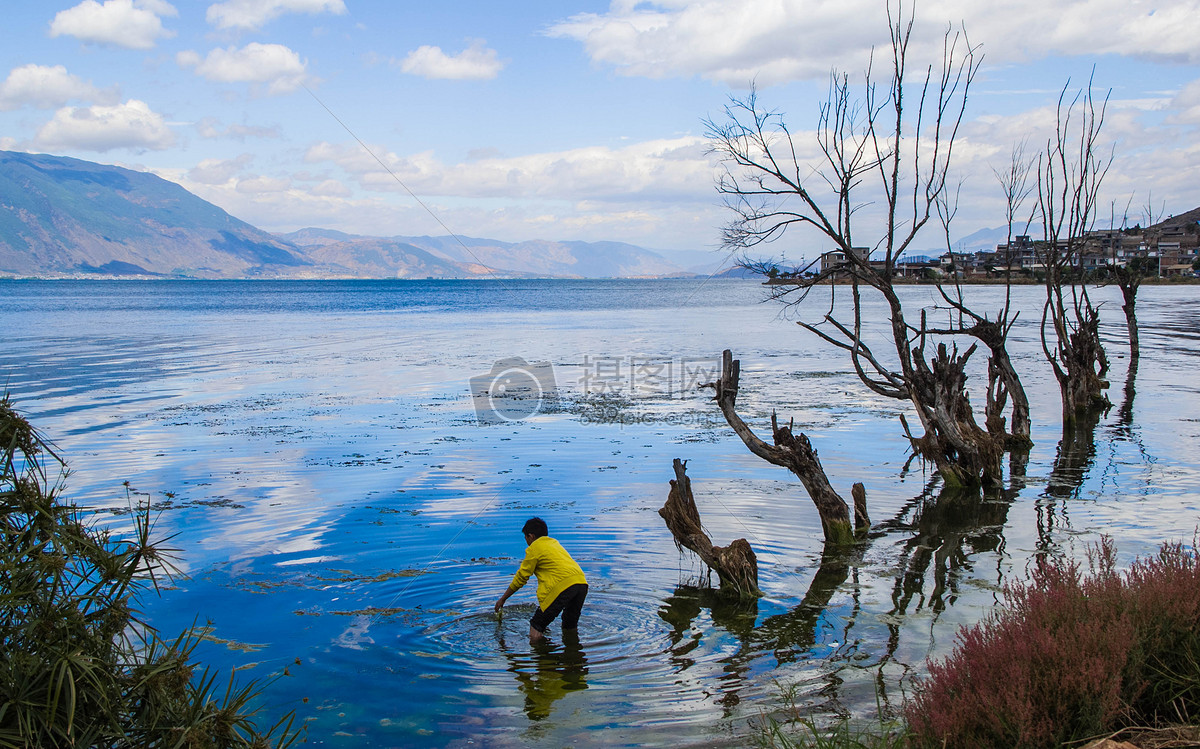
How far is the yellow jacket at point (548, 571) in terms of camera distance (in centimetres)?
865

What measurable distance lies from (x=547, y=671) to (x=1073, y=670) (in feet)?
15.4

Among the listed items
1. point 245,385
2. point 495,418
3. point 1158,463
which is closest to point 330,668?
point 495,418

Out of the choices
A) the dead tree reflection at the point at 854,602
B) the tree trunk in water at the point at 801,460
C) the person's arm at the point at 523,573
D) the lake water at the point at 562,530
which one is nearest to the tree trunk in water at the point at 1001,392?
the lake water at the point at 562,530

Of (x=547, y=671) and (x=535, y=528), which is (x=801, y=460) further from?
(x=547, y=671)

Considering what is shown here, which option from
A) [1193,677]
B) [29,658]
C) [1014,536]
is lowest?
[1014,536]

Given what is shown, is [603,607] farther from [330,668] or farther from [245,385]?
[245,385]

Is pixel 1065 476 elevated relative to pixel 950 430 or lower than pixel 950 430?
lower

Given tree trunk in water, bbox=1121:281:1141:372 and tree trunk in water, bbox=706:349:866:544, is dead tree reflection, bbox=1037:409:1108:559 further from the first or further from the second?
tree trunk in water, bbox=1121:281:1141:372

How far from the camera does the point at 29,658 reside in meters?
3.89

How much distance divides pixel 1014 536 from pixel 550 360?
26760 millimetres

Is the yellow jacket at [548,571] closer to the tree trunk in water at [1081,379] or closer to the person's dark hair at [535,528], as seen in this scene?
the person's dark hair at [535,528]

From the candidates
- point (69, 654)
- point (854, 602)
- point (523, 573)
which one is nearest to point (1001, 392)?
point (854, 602)

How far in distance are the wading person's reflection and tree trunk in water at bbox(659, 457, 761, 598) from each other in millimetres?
2054

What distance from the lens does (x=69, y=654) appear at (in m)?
3.90
